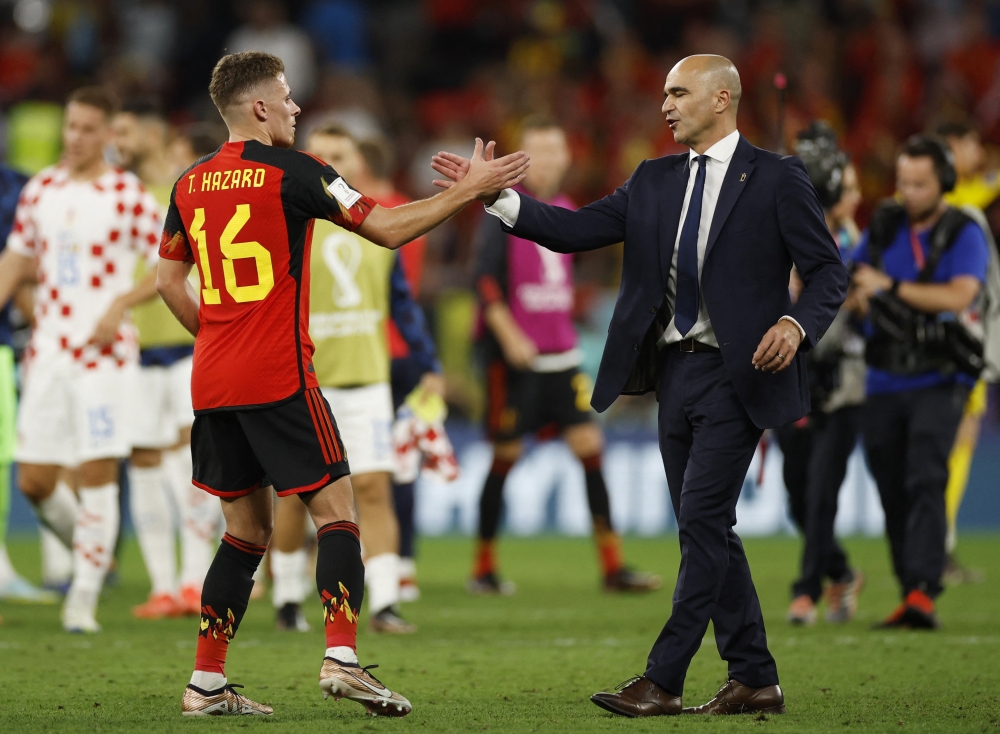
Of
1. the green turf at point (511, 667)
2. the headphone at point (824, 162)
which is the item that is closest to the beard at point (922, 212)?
the headphone at point (824, 162)

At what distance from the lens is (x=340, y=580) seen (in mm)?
4941

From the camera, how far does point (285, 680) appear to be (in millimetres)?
5926

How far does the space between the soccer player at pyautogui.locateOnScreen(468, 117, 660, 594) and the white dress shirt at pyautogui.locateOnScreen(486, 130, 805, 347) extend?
4507mm

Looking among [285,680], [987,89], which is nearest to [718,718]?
[285,680]

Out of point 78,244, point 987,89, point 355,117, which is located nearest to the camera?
point 78,244

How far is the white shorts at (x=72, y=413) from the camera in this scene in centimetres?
741

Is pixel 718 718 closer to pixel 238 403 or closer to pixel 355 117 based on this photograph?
pixel 238 403

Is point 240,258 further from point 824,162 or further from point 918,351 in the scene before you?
point 918,351

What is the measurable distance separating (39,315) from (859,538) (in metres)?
7.86

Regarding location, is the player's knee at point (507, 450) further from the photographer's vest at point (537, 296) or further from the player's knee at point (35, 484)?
the player's knee at point (35, 484)

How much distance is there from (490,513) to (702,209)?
4.96m

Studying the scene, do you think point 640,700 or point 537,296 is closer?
point 640,700

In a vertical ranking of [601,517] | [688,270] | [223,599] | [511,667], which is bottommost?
[511,667]


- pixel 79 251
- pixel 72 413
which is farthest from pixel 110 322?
pixel 72 413
